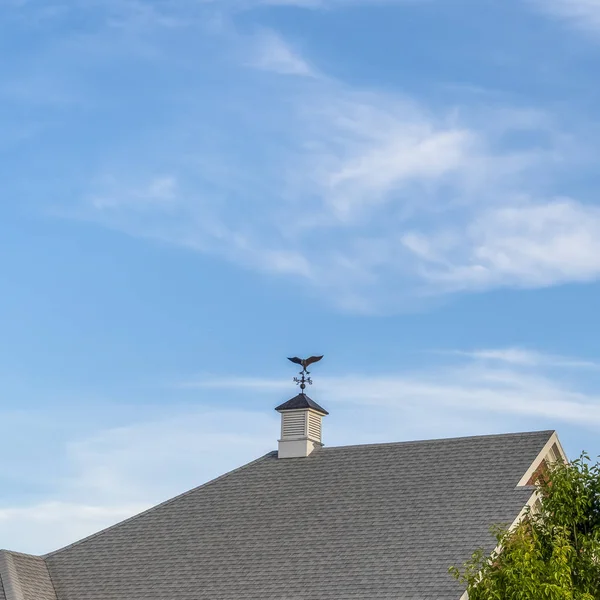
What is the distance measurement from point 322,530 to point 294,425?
5.22 m

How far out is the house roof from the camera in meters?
31.5

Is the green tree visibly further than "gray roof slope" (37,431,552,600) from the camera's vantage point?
No

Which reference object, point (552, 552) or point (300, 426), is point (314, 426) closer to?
point (300, 426)

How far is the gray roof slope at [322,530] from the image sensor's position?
24422mm

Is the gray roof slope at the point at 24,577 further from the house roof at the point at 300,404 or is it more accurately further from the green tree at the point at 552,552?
the green tree at the point at 552,552

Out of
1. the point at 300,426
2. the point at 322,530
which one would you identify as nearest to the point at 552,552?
the point at 322,530

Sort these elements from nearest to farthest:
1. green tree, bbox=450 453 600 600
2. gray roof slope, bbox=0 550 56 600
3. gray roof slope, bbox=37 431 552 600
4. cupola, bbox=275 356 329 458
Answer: green tree, bbox=450 453 600 600, gray roof slope, bbox=37 431 552 600, gray roof slope, bbox=0 550 56 600, cupola, bbox=275 356 329 458

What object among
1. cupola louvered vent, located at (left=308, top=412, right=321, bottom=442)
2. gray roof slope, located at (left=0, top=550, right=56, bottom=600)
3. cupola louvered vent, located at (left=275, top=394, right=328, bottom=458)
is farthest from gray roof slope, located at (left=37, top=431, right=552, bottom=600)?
cupola louvered vent, located at (left=308, top=412, right=321, bottom=442)

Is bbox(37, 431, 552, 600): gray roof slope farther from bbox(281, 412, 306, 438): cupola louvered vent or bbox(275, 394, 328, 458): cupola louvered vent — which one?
bbox(281, 412, 306, 438): cupola louvered vent

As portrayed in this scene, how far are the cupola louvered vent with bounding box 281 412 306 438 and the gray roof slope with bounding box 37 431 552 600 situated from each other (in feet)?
2.86

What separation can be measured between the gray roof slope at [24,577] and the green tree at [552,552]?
34.2ft

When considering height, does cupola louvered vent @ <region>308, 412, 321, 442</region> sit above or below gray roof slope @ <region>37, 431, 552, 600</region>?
above

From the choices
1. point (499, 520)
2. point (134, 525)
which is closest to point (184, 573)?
point (134, 525)

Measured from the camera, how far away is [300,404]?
31.5 m
